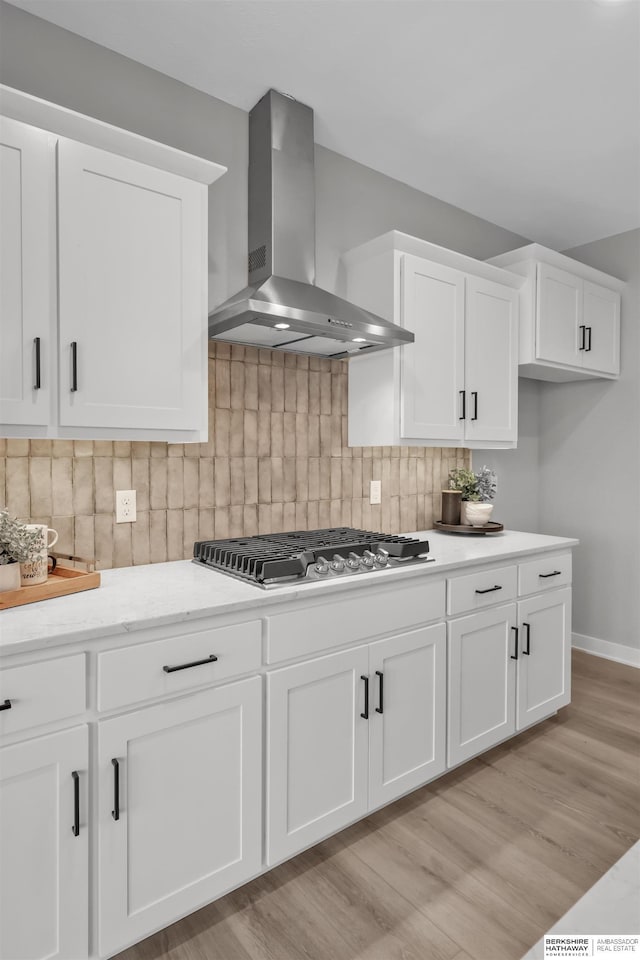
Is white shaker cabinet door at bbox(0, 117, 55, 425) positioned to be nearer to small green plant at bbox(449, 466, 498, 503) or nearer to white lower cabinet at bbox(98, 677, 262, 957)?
white lower cabinet at bbox(98, 677, 262, 957)

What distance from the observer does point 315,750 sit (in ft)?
6.05

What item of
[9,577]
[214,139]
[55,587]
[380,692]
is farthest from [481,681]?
[214,139]

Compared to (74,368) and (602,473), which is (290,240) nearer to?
(74,368)

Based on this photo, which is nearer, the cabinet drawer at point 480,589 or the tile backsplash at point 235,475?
the tile backsplash at point 235,475

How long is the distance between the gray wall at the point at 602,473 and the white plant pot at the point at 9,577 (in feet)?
→ 11.9

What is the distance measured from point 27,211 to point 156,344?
50 cm

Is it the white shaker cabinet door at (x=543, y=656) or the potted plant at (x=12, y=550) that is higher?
the potted plant at (x=12, y=550)

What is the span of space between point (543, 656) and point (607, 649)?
1.47 m

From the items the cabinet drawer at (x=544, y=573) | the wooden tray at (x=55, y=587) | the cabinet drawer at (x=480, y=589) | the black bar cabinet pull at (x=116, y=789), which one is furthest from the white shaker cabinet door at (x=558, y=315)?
the black bar cabinet pull at (x=116, y=789)

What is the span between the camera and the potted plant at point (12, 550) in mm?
1521

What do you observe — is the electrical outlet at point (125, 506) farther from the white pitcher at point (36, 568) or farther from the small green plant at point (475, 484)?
the small green plant at point (475, 484)

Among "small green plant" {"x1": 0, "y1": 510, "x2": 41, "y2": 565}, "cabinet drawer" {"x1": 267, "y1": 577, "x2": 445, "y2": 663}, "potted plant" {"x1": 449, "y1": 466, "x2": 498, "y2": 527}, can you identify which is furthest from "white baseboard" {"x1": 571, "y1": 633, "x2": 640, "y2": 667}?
"small green plant" {"x1": 0, "y1": 510, "x2": 41, "y2": 565}

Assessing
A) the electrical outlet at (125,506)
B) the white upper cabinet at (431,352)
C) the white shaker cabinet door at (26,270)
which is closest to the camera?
the white shaker cabinet door at (26,270)

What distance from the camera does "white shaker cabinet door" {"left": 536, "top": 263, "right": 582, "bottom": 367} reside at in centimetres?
317
